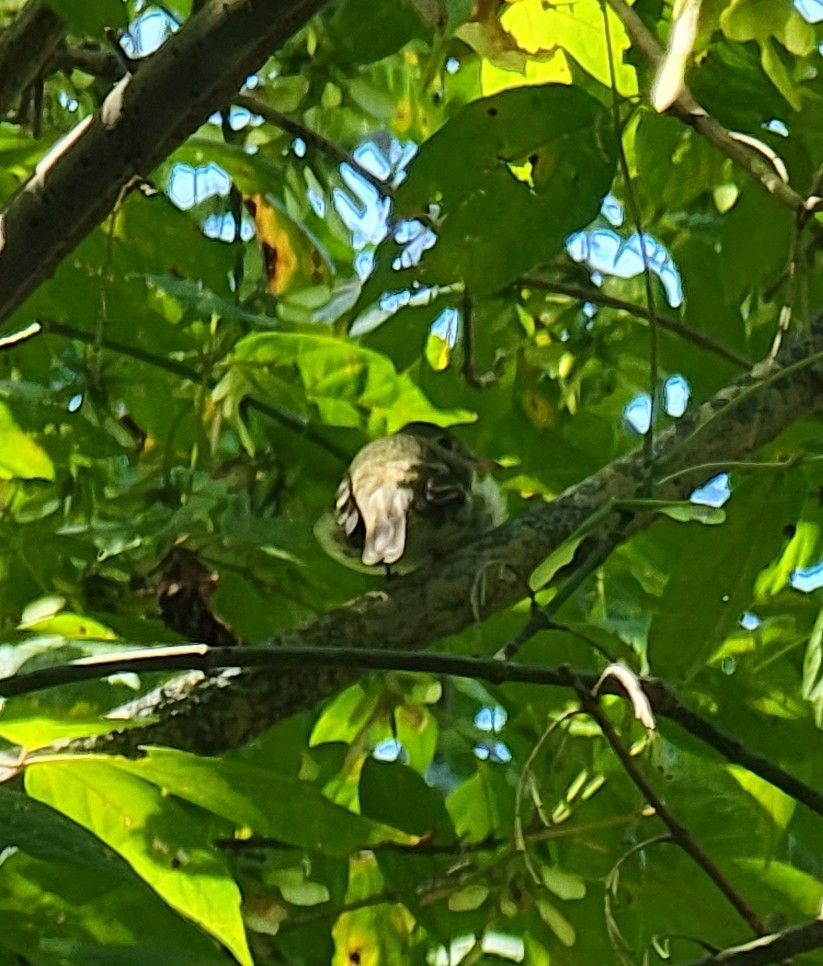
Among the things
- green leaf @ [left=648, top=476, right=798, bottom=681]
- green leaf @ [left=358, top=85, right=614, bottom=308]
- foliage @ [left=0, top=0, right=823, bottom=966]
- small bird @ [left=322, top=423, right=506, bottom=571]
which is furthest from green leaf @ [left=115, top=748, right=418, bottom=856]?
small bird @ [left=322, top=423, right=506, bottom=571]

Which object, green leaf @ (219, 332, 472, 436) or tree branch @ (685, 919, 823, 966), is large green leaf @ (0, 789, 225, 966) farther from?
green leaf @ (219, 332, 472, 436)

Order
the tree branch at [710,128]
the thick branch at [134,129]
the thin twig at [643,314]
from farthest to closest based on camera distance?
the thin twig at [643,314] → the tree branch at [710,128] → the thick branch at [134,129]

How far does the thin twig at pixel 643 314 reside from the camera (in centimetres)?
139

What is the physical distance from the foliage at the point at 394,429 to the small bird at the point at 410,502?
0.12 feet

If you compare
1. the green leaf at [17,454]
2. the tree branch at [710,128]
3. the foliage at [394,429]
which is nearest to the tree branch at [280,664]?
the foliage at [394,429]

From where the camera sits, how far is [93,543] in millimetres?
1251

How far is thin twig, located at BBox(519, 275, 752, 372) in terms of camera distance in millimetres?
1386

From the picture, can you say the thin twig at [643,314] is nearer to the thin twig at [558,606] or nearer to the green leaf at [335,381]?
the green leaf at [335,381]

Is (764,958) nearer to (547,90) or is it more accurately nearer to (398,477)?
(547,90)

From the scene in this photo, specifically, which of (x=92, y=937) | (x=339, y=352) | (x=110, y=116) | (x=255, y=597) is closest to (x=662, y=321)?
(x=339, y=352)

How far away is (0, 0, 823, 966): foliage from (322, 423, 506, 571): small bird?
0.12ft

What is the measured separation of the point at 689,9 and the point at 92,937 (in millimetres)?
577

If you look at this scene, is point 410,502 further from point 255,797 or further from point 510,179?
point 255,797

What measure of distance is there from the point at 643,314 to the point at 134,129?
0.78 m
